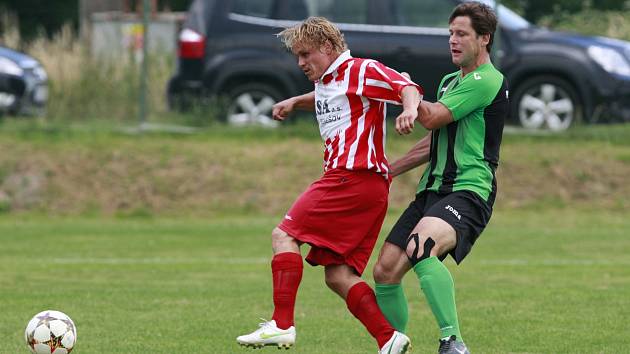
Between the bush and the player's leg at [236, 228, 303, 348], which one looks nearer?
the player's leg at [236, 228, 303, 348]

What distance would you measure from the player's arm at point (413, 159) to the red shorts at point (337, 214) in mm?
193

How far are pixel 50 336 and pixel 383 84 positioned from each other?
2.04 meters

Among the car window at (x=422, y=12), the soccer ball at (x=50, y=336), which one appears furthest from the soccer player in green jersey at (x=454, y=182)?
the car window at (x=422, y=12)

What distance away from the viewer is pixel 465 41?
20.7 feet

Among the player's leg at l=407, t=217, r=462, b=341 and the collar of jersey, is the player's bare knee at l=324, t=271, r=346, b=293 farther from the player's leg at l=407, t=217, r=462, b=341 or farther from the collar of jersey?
the collar of jersey

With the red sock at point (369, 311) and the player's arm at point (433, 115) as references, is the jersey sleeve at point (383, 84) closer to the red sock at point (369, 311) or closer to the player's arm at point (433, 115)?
the player's arm at point (433, 115)

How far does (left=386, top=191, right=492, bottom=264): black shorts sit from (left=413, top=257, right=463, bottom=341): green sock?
0.35ft

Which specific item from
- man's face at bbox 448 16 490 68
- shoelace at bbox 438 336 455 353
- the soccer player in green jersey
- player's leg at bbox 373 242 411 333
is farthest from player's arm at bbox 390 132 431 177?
shoelace at bbox 438 336 455 353

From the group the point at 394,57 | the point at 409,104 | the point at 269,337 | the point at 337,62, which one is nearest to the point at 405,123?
the point at 409,104

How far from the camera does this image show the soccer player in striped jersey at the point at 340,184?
6.39 metres

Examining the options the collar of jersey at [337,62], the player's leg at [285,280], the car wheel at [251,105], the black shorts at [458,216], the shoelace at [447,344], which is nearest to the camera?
the shoelace at [447,344]

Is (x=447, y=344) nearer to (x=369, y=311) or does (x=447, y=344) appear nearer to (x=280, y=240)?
(x=369, y=311)

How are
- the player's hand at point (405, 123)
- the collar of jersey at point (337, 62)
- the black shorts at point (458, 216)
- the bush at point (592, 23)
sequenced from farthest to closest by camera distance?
the bush at point (592, 23) → the collar of jersey at point (337, 62) → the black shorts at point (458, 216) → the player's hand at point (405, 123)

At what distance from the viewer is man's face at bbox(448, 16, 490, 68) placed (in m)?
6.30
